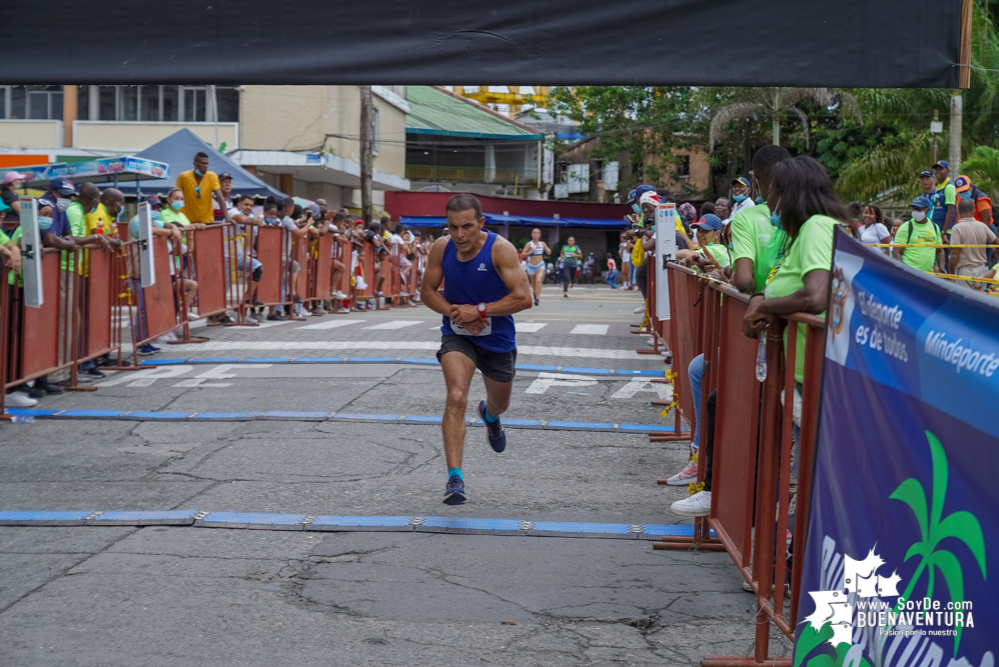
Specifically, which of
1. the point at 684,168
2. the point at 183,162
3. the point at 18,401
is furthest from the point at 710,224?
the point at 684,168

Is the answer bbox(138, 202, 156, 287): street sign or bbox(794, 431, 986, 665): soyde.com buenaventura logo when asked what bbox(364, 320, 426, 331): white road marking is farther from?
bbox(794, 431, 986, 665): soyde.com buenaventura logo

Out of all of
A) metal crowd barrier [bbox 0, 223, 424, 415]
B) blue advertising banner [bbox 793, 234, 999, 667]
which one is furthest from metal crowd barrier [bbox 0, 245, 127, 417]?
blue advertising banner [bbox 793, 234, 999, 667]

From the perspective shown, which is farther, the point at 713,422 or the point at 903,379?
the point at 713,422

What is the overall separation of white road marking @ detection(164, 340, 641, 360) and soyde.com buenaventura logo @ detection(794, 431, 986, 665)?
10.0 m

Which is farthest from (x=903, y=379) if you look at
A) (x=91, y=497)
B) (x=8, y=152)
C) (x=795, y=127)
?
(x=795, y=127)

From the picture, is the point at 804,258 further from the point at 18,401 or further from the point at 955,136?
the point at 955,136

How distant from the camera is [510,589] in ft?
15.6

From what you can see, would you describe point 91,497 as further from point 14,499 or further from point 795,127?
point 795,127

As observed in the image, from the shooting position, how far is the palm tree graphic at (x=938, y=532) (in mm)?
2133

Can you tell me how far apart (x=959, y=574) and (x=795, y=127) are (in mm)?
48776

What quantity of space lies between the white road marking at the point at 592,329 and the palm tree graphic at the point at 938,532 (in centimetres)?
1350

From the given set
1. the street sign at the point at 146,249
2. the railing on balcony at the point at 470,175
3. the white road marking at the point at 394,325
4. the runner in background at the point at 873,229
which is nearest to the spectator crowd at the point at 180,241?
the street sign at the point at 146,249

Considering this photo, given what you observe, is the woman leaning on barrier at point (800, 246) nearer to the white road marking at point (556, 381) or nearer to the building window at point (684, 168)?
the white road marking at point (556, 381)

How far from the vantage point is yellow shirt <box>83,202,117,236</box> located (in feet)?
38.5
